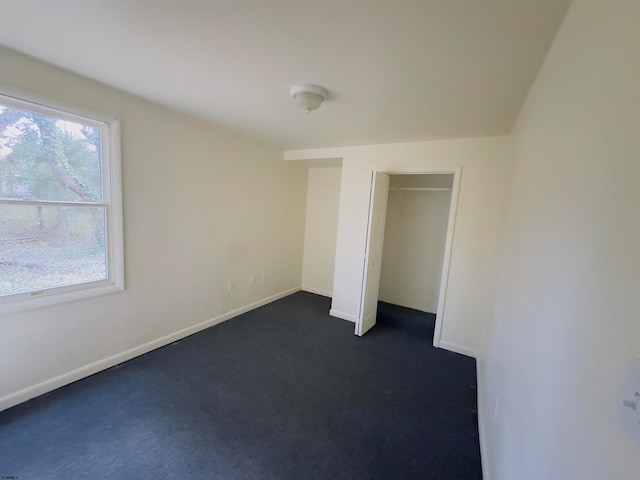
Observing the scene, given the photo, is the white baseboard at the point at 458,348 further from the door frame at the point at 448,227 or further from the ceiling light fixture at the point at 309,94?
the ceiling light fixture at the point at 309,94

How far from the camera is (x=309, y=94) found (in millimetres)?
2021

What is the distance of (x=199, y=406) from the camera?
2.15 metres

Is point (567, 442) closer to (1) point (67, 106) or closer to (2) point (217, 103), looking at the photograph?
(2) point (217, 103)

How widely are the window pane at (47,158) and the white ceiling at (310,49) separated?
44 cm

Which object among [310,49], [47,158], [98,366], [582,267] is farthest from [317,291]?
[582,267]

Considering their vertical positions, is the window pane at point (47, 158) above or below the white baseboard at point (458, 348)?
above

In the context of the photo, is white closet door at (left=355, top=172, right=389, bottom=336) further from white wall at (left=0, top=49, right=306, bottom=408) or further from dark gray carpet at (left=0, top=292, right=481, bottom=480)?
Result: white wall at (left=0, top=49, right=306, bottom=408)

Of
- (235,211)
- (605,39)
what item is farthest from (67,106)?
(605,39)

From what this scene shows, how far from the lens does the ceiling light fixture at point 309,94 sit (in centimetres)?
199

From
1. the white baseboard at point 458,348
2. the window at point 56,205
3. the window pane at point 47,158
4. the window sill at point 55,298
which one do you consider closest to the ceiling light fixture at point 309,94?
the window at point 56,205

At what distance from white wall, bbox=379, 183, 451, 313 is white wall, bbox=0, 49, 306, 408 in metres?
1.95

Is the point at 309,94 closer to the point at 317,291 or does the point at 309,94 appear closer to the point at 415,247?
the point at 415,247

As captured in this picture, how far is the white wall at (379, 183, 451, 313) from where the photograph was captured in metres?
4.23

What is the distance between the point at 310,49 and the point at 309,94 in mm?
482
